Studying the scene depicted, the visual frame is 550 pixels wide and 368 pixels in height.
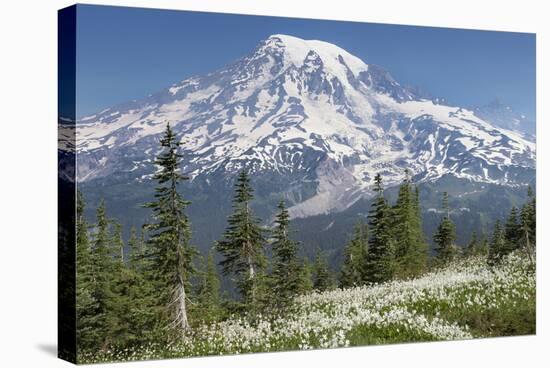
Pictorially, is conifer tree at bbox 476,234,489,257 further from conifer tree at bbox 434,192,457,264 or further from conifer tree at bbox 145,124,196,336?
conifer tree at bbox 145,124,196,336

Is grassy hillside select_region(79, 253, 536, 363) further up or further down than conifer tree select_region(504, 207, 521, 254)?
further down

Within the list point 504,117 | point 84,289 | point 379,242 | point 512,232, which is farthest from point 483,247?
point 84,289

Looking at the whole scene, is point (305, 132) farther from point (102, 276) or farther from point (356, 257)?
point (102, 276)

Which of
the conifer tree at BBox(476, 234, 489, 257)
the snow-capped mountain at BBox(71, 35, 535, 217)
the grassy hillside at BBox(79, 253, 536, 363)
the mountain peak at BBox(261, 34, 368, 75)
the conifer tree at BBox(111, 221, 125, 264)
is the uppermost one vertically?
the mountain peak at BBox(261, 34, 368, 75)

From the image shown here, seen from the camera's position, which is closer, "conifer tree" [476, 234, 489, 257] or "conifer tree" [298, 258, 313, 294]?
"conifer tree" [298, 258, 313, 294]

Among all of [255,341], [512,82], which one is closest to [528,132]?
[512,82]

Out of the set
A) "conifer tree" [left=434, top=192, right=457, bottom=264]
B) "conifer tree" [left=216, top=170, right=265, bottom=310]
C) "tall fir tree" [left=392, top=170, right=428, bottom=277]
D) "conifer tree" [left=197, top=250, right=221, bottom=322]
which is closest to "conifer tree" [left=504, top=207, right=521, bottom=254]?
"conifer tree" [left=434, top=192, right=457, bottom=264]

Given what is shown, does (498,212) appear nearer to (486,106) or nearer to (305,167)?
(486,106)
